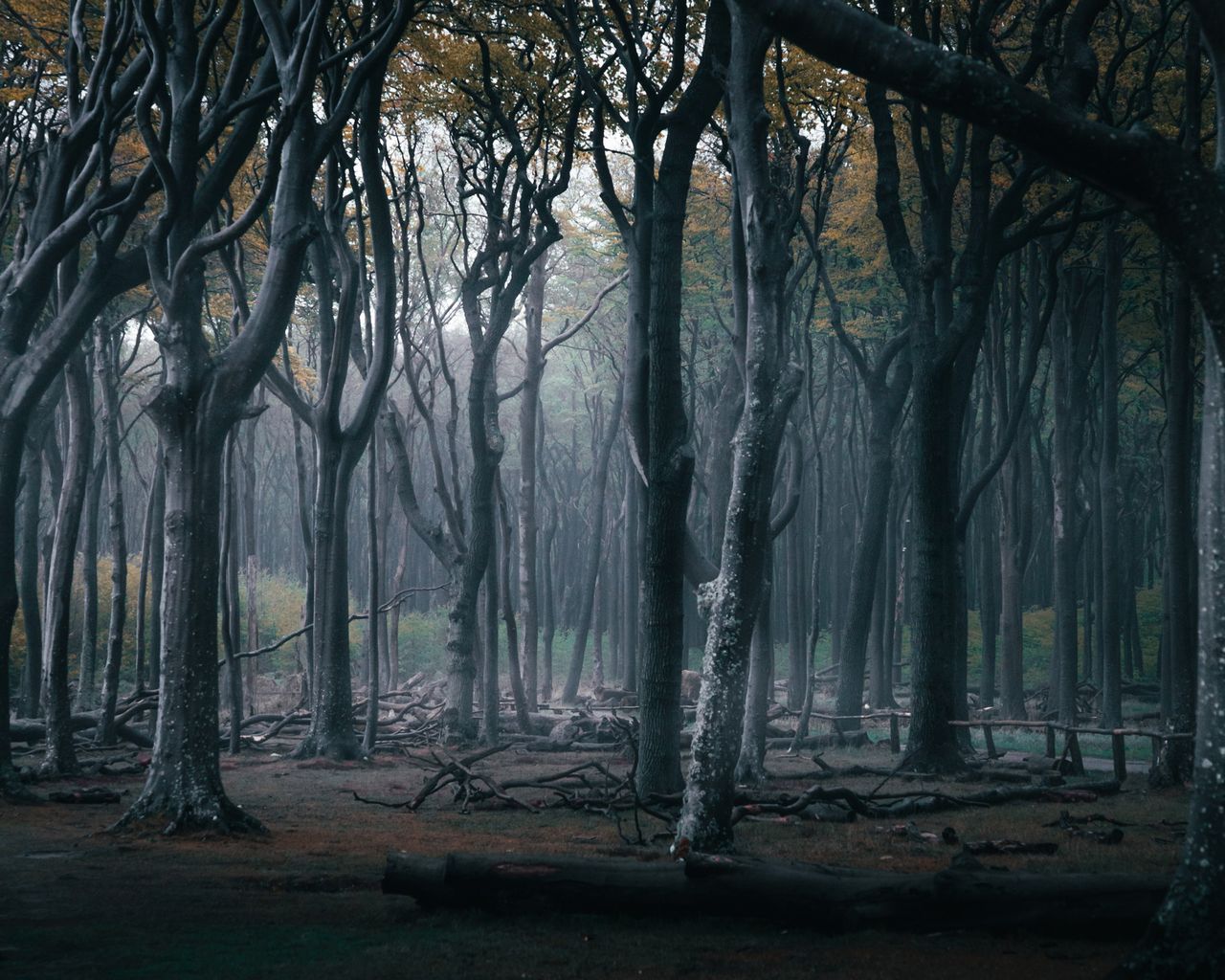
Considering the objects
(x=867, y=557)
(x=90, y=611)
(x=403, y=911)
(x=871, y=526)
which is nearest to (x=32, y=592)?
(x=90, y=611)

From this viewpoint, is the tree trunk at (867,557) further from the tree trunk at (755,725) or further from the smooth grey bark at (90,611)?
the smooth grey bark at (90,611)

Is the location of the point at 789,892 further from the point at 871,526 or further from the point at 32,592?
the point at 32,592

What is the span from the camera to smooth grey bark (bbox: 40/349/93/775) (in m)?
12.3

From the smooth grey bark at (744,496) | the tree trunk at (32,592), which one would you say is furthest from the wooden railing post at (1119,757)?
the tree trunk at (32,592)

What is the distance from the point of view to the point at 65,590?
12562 mm

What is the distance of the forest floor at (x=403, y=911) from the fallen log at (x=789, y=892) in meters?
0.09

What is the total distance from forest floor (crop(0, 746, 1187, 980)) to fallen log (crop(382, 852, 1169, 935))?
0.28 ft

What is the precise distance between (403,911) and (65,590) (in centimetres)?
→ 810

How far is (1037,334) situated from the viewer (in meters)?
16.7

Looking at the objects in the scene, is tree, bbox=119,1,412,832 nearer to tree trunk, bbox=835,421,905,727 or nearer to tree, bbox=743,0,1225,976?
tree, bbox=743,0,1225,976

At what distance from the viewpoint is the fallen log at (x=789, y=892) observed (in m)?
5.55

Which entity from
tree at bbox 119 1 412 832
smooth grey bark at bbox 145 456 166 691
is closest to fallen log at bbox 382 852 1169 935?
tree at bbox 119 1 412 832

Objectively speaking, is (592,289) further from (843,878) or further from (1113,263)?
(843,878)

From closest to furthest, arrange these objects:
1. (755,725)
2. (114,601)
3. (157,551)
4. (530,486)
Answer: (755,725) < (114,601) < (157,551) < (530,486)
